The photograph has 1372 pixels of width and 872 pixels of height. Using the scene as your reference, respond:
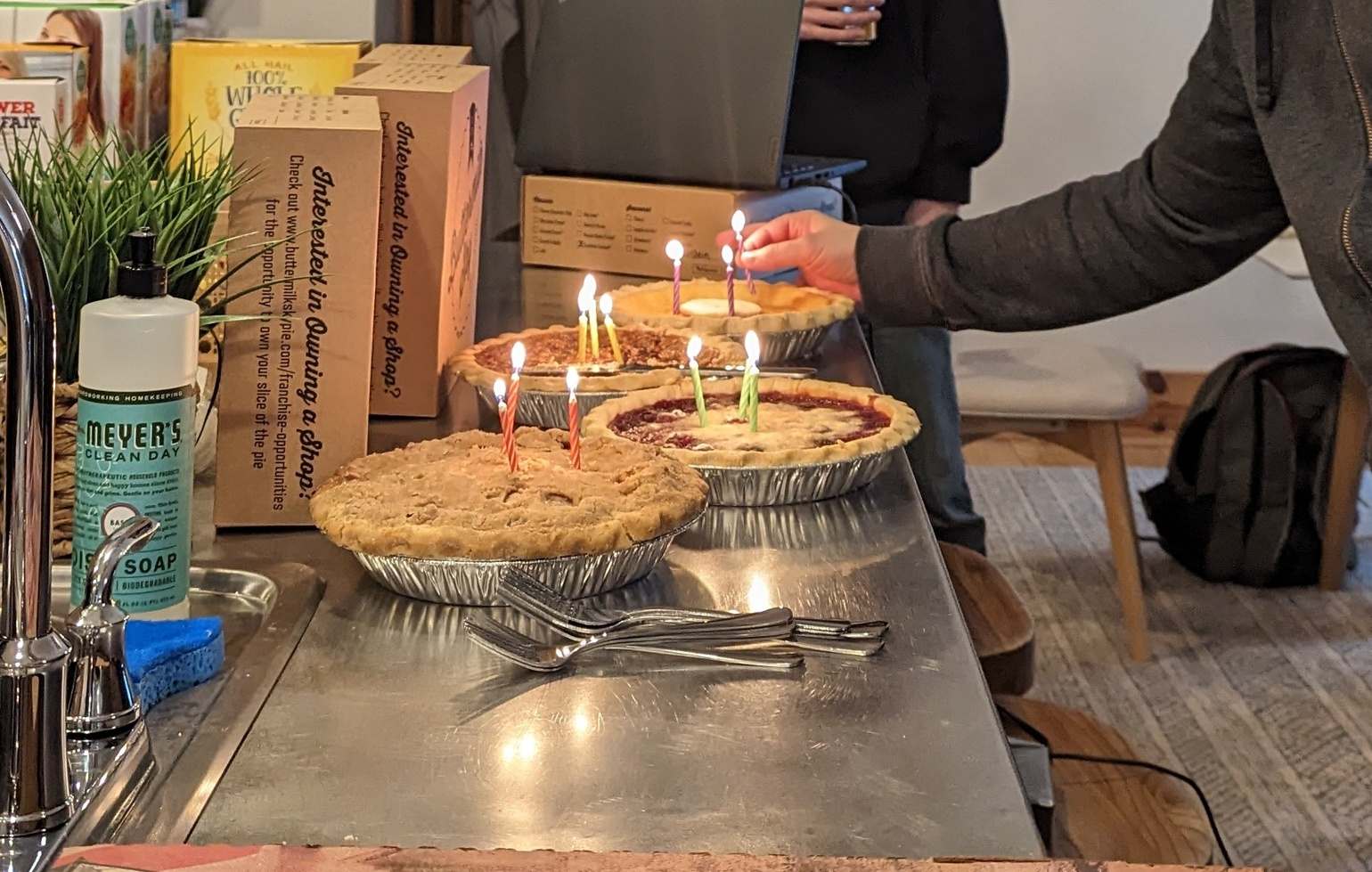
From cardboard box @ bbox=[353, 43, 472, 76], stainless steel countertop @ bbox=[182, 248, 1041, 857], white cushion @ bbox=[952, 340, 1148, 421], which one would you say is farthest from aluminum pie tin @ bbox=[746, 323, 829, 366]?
white cushion @ bbox=[952, 340, 1148, 421]

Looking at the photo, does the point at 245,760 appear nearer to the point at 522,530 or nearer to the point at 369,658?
the point at 369,658

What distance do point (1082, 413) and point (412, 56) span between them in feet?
6.64

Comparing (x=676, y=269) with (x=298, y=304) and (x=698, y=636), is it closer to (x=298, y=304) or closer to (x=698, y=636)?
(x=298, y=304)

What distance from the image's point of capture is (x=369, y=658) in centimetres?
96

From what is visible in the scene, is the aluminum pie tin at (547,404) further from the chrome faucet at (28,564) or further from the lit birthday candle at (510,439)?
the chrome faucet at (28,564)

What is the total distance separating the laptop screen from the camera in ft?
6.83

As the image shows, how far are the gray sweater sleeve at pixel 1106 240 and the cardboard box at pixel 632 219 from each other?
1.12 ft

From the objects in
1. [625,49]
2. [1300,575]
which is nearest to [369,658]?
[625,49]

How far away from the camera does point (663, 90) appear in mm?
2168

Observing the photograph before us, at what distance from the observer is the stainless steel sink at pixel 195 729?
2.49 feet

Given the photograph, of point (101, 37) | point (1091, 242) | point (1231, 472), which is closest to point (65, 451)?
point (101, 37)

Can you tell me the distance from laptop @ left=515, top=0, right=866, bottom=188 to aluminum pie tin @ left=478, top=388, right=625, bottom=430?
2.25 feet

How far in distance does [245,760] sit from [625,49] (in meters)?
1.54

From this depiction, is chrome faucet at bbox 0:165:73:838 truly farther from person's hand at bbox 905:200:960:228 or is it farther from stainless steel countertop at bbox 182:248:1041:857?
person's hand at bbox 905:200:960:228
